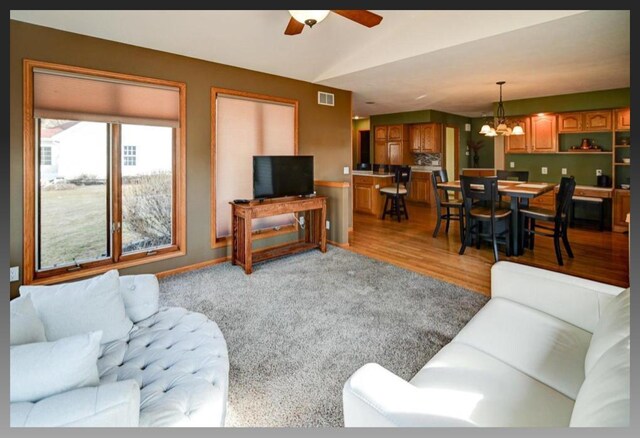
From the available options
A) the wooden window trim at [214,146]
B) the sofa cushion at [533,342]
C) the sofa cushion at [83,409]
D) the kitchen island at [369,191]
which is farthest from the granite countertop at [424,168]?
the sofa cushion at [83,409]

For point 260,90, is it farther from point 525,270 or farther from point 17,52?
point 525,270

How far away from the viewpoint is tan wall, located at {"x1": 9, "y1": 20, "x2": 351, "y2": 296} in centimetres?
280

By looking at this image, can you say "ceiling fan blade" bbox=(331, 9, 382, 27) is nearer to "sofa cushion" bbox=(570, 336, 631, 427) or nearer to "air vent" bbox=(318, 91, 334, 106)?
"sofa cushion" bbox=(570, 336, 631, 427)

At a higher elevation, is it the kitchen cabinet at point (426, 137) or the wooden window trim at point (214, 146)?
the kitchen cabinet at point (426, 137)

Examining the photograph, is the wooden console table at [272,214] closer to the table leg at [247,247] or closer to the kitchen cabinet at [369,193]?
the table leg at [247,247]

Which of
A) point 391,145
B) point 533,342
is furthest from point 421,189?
point 533,342

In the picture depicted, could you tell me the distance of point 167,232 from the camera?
3826 mm

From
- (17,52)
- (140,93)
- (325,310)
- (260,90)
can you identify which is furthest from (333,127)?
(17,52)

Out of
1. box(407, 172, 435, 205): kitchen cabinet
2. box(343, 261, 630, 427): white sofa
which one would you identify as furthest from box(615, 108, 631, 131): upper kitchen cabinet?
box(343, 261, 630, 427): white sofa

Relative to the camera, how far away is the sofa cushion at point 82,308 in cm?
145

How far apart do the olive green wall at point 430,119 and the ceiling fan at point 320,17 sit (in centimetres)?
557

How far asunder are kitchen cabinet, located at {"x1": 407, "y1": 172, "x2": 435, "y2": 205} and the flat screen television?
15.2ft

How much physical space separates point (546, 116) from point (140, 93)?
671 cm

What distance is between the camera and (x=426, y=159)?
8.66 meters
